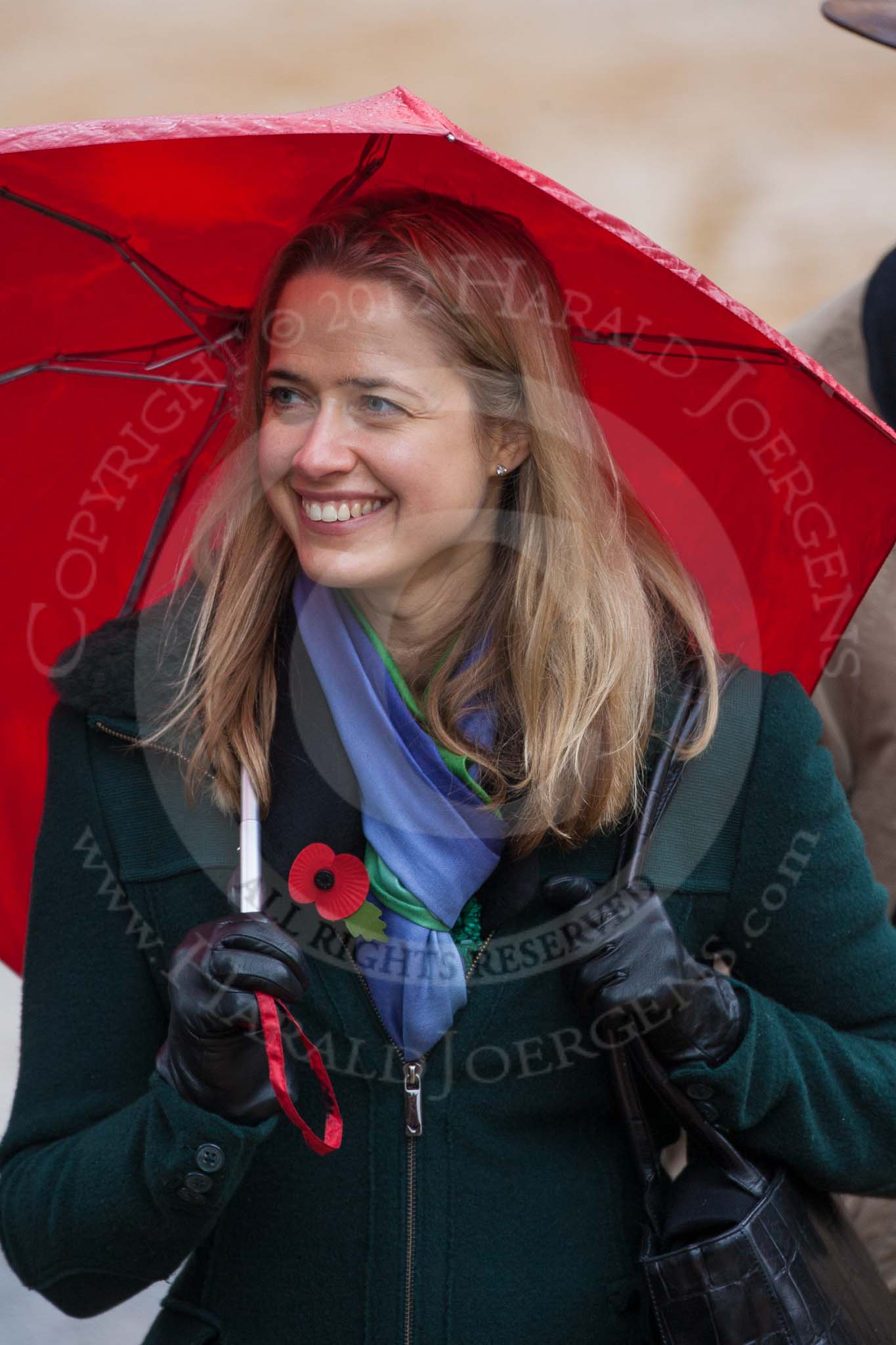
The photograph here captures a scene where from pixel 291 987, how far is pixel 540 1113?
1.53 feet

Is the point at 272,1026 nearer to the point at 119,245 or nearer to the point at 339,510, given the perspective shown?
the point at 339,510

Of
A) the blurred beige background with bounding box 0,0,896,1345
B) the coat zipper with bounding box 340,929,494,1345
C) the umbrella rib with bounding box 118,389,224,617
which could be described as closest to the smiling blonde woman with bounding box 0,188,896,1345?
the coat zipper with bounding box 340,929,494,1345

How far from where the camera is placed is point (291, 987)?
5.85 feet

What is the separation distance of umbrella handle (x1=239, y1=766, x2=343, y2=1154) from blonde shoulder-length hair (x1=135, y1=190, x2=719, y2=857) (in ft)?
0.18

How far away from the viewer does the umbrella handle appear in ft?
5.87

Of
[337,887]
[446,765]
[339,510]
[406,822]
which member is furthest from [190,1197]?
[339,510]

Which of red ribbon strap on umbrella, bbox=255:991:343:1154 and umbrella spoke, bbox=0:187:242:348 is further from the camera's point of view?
umbrella spoke, bbox=0:187:242:348

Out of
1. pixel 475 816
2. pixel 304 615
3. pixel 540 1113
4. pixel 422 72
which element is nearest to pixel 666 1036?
pixel 540 1113

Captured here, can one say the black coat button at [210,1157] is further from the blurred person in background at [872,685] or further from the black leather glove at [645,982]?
the blurred person in background at [872,685]

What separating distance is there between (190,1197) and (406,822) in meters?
0.53

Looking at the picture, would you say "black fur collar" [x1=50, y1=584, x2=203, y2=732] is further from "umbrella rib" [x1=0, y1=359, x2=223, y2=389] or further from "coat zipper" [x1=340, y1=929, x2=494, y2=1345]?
"coat zipper" [x1=340, y1=929, x2=494, y2=1345]

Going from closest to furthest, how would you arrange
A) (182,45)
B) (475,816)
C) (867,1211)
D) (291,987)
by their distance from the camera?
(291,987), (475,816), (867,1211), (182,45)

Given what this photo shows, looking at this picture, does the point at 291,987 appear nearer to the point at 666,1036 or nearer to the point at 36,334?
the point at 666,1036

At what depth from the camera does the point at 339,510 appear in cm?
206
